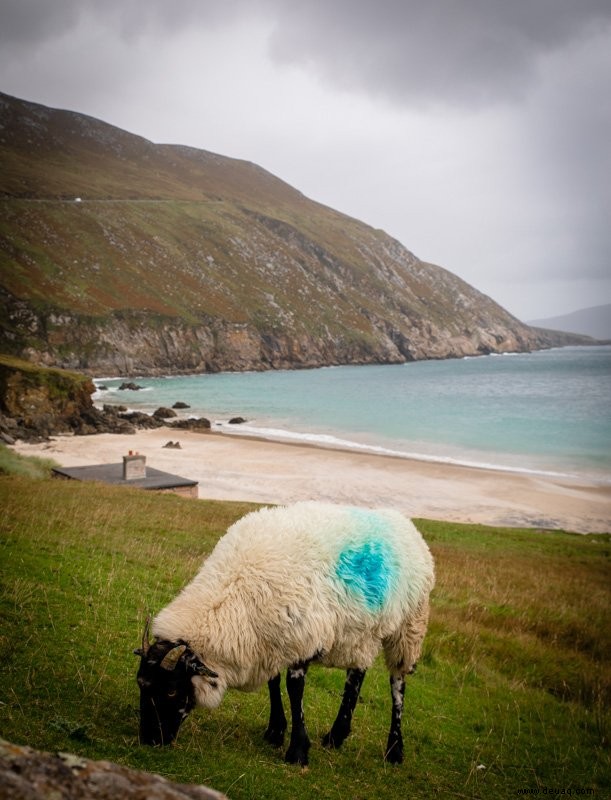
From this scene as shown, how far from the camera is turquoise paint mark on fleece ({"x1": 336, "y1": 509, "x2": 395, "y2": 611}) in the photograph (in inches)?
260

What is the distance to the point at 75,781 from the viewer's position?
7.66ft

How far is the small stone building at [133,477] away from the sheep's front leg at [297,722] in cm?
2372

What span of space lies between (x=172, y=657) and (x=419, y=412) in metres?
88.3

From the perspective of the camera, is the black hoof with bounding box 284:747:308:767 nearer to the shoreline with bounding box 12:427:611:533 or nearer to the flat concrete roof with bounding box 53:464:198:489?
the flat concrete roof with bounding box 53:464:198:489

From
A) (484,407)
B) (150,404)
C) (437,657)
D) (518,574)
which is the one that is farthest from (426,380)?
(437,657)

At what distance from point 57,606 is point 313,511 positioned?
4.58 meters

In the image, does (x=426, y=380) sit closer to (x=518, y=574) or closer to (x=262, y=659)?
(x=518, y=574)

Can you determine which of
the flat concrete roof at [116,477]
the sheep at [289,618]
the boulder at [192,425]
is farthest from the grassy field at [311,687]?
the boulder at [192,425]

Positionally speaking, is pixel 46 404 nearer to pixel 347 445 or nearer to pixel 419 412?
pixel 347 445

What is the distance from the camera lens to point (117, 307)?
153250 mm

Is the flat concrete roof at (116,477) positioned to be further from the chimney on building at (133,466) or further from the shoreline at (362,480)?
the shoreline at (362,480)

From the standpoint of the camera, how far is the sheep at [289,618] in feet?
18.8

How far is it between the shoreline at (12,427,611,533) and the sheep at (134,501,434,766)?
2819cm

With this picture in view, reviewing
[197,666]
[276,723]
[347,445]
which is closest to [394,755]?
[276,723]
